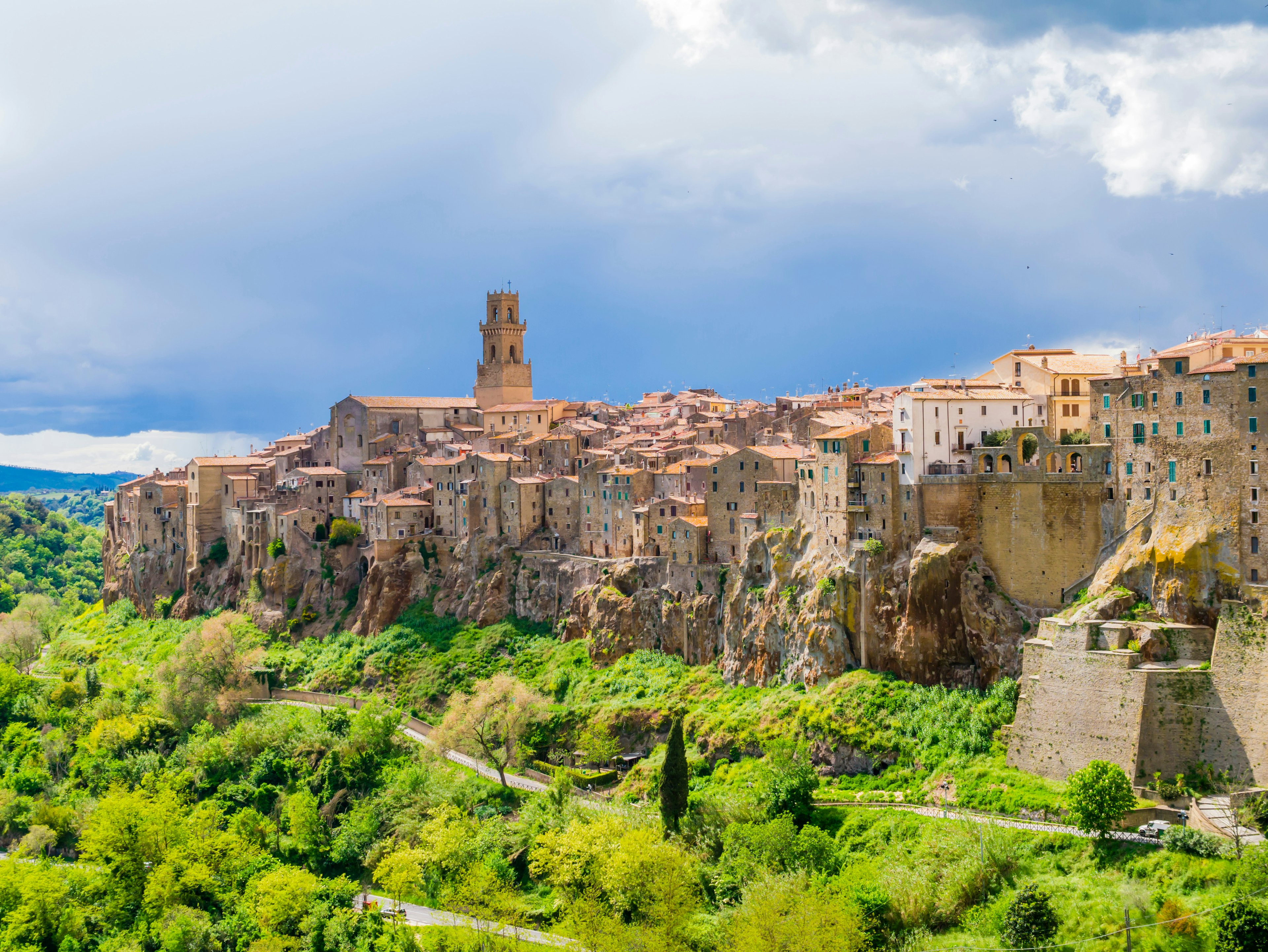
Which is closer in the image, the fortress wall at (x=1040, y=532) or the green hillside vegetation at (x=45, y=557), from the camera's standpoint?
the fortress wall at (x=1040, y=532)

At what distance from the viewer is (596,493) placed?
258ft

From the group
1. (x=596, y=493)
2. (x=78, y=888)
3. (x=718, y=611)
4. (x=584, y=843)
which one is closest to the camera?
(x=584, y=843)

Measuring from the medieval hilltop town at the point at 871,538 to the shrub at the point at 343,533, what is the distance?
6.5 inches

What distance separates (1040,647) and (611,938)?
21210 millimetres

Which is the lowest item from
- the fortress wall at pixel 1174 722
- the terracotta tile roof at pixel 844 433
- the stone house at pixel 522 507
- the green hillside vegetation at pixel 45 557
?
the fortress wall at pixel 1174 722

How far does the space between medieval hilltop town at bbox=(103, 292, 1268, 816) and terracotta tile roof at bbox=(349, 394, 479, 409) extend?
22.6 inches

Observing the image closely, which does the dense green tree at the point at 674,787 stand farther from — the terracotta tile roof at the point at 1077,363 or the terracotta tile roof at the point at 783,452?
the terracotta tile roof at the point at 1077,363

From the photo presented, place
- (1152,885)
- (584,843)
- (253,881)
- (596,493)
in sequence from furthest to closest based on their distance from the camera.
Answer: (596,493) → (253,881) → (584,843) → (1152,885)

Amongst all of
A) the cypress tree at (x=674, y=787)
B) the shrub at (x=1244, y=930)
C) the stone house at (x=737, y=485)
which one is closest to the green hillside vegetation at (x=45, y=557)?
the stone house at (x=737, y=485)

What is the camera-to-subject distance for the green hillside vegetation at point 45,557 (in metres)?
136

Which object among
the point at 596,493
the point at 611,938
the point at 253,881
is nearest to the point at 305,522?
A: the point at 596,493

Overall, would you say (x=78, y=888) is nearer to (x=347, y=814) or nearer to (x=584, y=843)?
(x=347, y=814)

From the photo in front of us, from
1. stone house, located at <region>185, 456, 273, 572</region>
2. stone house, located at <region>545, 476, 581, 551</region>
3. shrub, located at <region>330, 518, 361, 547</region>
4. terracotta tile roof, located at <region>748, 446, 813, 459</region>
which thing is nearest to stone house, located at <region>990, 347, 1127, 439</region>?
terracotta tile roof, located at <region>748, 446, 813, 459</region>

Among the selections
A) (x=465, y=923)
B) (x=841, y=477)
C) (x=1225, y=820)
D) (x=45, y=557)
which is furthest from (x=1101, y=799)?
(x=45, y=557)
